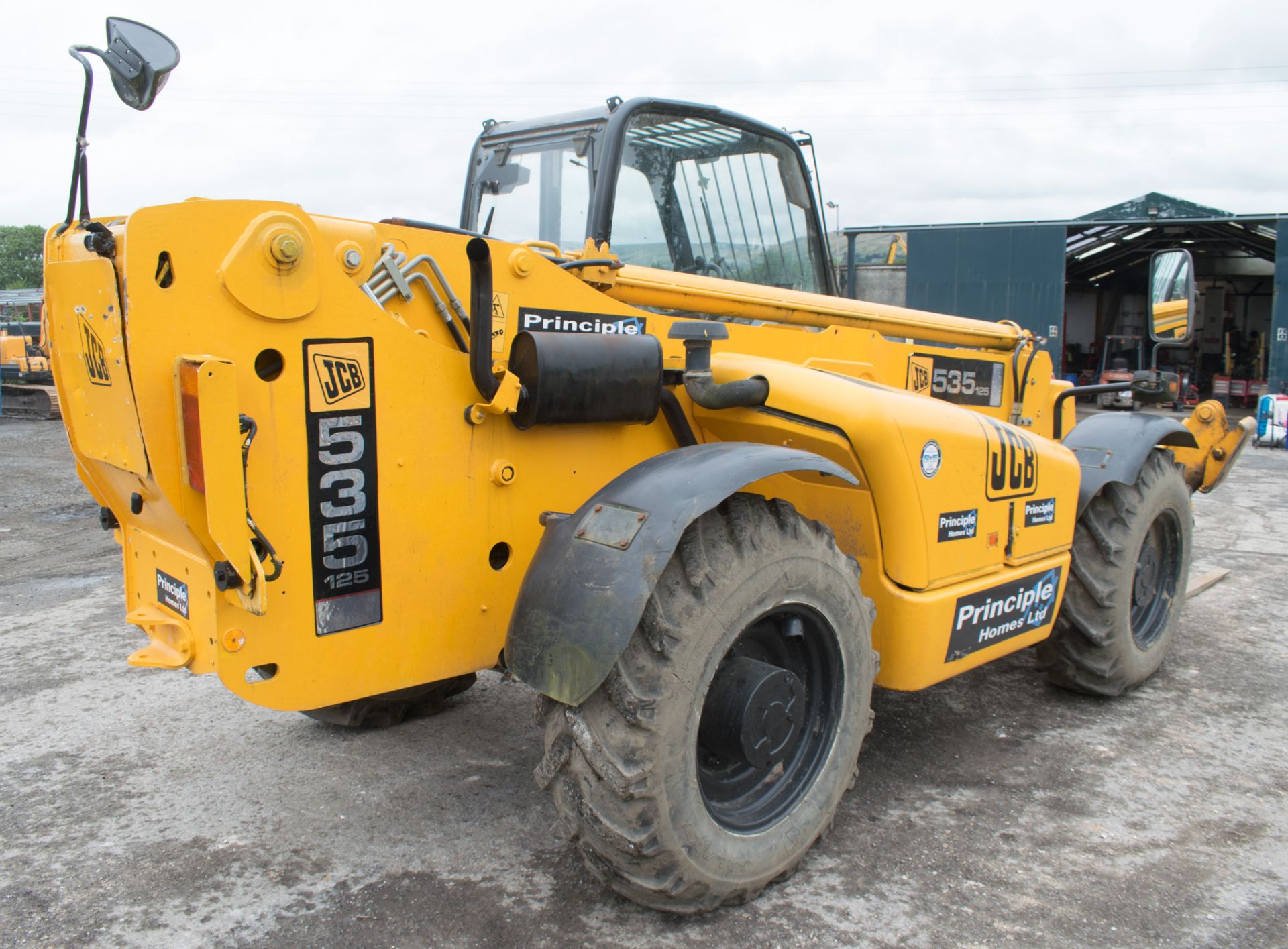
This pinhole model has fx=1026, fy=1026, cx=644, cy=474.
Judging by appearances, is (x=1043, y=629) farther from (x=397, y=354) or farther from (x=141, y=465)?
(x=141, y=465)

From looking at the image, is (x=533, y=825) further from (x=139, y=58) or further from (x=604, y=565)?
(x=139, y=58)

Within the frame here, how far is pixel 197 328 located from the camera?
2.21 meters

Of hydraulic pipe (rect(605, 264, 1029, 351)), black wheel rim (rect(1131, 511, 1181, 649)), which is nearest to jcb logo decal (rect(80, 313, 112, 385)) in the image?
hydraulic pipe (rect(605, 264, 1029, 351))

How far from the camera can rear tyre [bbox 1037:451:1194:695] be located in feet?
13.7

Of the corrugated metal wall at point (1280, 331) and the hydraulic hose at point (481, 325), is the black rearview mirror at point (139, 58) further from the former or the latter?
the corrugated metal wall at point (1280, 331)

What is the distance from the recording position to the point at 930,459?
3219 millimetres

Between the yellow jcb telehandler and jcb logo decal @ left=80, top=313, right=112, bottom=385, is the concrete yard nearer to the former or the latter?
the yellow jcb telehandler

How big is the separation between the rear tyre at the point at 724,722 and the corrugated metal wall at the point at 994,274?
1967cm

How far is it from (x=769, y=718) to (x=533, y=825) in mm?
931

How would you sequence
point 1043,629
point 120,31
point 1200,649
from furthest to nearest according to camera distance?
1. point 1200,649
2. point 1043,629
3. point 120,31

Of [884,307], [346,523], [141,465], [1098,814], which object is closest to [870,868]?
[1098,814]

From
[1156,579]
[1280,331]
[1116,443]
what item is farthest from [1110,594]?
[1280,331]

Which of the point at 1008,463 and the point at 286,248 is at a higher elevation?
the point at 286,248

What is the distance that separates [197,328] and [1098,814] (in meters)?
3.05
